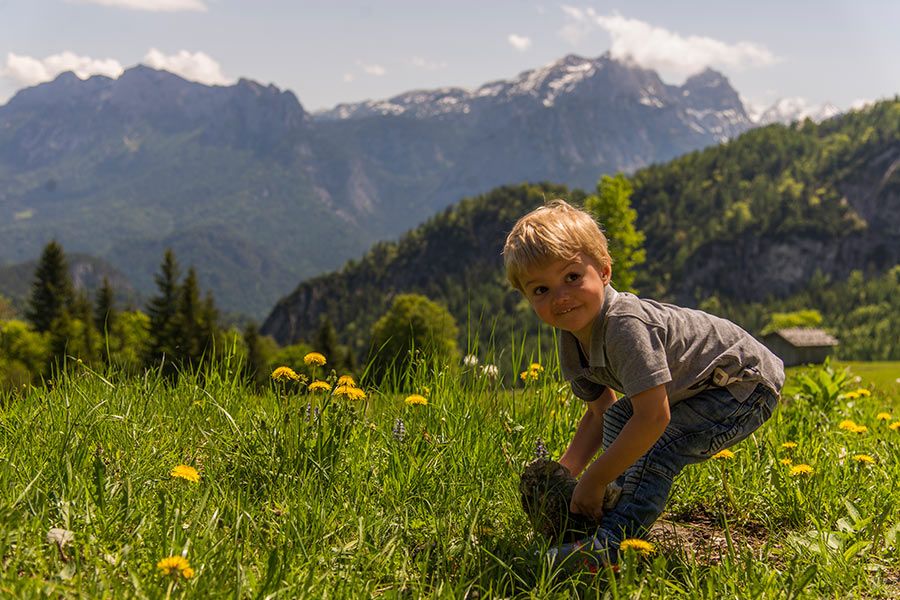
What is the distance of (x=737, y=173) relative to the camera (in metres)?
200

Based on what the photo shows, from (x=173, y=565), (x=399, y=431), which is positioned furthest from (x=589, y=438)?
(x=173, y=565)

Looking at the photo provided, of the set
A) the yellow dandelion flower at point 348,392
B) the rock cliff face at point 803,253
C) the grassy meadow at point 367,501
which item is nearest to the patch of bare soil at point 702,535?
the grassy meadow at point 367,501

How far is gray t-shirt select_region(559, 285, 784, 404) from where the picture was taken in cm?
306

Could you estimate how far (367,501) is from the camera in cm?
310

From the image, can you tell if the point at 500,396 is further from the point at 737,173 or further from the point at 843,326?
the point at 737,173

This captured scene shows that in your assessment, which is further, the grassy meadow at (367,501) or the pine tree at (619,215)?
the pine tree at (619,215)

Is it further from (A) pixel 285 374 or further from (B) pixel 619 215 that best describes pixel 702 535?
(B) pixel 619 215

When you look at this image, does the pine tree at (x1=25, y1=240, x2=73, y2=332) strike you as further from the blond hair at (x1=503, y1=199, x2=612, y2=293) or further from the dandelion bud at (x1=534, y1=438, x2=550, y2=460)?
the blond hair at (x1=503, y1=199, x2=612, y2=293)

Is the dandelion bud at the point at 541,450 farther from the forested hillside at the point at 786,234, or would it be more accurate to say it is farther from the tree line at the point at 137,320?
the forested hillside at the point at 786,234

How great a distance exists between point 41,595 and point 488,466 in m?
2.03

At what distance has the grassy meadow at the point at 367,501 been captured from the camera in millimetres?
2402

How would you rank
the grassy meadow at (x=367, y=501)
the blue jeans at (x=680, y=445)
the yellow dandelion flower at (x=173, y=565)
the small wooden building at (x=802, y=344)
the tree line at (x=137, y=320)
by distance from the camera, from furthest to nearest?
the small wooden building at (x=802, y=344) < the tree line at (x=137, y=320) < the blue jeans at (x=680, y=445) < the grassy meadow at (x=367, y=501) < the yellow dandelion flower at (x=173, y=565)

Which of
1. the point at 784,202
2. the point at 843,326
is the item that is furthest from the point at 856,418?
the point at 784,202

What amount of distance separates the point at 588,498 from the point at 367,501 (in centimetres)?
91
